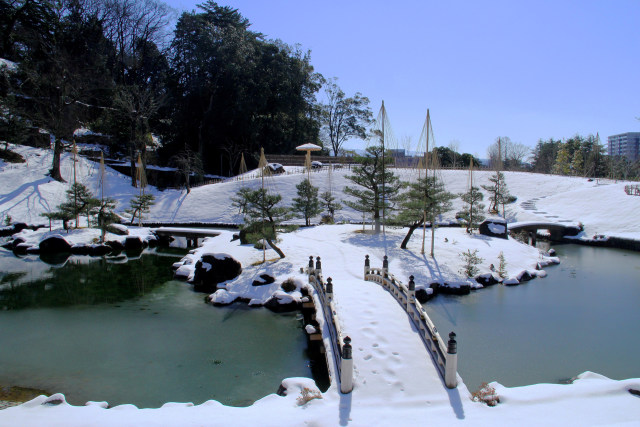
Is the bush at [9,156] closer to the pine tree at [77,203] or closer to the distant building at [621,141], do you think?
the pine tree at [77,203]

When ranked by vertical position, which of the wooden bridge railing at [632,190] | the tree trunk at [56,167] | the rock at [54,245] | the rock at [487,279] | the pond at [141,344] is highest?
the tree trunk at [56,167]

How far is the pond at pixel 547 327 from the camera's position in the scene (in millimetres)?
9250

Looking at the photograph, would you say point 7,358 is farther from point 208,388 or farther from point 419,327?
point 419,327

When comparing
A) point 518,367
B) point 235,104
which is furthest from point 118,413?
point 235,104

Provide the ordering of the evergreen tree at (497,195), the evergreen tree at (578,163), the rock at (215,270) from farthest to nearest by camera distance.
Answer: the evergreen tree at (578,163), the evergreen tree at (497,195), the rock at (215,270)

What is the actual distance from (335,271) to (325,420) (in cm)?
897

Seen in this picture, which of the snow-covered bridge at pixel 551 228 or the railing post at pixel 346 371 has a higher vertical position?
the snow-covered bridge at pixel 551 228

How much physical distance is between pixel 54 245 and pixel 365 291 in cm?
1957

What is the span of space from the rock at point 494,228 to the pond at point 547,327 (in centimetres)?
391

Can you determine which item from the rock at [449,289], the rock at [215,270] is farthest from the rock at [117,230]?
the rock at [449,289]

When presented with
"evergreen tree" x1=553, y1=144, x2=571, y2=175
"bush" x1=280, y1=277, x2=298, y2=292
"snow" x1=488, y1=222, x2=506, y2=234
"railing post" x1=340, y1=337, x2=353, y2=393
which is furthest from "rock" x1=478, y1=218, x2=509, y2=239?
"evergreen tree" x1=553, y1=144, x2=571, y2=175

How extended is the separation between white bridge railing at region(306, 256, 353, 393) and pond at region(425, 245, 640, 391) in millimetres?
2851

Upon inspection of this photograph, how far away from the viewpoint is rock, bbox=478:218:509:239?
22.3m

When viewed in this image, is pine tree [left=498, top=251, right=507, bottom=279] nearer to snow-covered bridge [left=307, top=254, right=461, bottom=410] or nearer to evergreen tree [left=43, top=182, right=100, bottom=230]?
snow-covered bridge [left=307, top=254, right=461, bottom=410]
